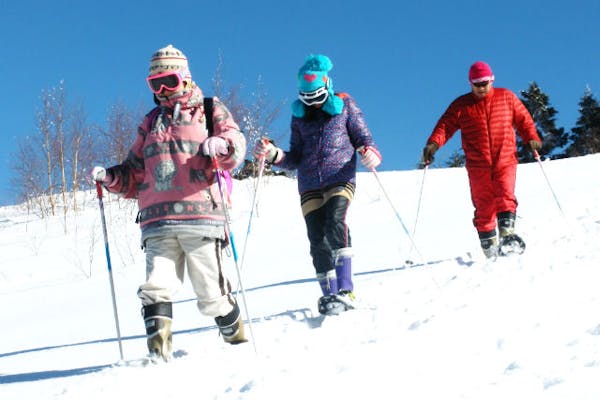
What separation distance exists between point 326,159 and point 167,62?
4.18 feet

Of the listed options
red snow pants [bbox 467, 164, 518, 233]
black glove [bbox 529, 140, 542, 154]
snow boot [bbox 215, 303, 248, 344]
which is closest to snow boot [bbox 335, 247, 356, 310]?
snow boot [bbox 215, 303, 248, 344]

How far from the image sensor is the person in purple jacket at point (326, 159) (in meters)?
4.09

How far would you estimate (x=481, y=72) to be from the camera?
5297 millimetres

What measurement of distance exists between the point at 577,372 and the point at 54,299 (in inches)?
266

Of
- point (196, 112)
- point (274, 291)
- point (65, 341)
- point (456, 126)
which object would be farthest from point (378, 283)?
point (65, 341)

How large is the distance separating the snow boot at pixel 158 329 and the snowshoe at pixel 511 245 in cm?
284

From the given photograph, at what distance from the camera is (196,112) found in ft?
11.6

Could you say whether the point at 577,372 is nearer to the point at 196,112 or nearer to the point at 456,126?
the point at 196,112

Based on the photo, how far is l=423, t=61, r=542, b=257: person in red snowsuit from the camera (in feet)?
17.4

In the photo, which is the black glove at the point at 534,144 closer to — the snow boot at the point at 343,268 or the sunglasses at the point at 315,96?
the sunglasses at the point at 315,96

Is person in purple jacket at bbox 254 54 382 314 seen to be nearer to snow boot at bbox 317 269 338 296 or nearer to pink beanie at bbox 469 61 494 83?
snow boot at bbox 317 269 338 296

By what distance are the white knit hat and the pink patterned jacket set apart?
15cm

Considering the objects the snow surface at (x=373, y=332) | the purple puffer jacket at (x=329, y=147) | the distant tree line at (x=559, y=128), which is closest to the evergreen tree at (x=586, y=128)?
the distant tree line at (x=559, y=128)

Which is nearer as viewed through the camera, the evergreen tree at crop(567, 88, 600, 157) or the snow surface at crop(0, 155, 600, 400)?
the snow surface at crop(0, 155, 600, 400)
